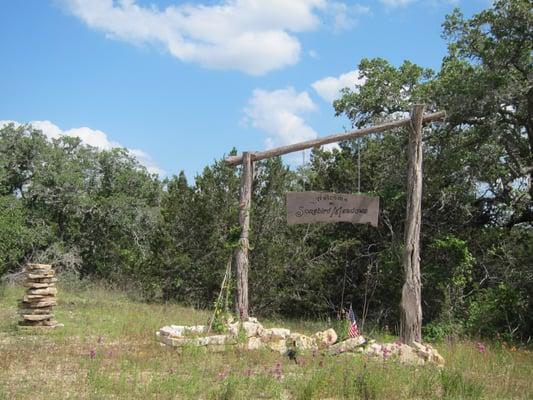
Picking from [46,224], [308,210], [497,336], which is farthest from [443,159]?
[46,224]

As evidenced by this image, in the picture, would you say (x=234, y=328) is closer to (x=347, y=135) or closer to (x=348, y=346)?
(x=348, y=346)

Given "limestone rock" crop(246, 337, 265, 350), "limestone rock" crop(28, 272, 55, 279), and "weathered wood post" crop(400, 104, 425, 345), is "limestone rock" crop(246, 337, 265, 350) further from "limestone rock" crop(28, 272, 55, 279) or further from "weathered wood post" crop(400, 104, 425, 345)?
"limestone rock" crop(28, 272, 55, 279)

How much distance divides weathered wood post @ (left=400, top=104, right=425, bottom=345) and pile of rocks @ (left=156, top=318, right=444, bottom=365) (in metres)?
0.50

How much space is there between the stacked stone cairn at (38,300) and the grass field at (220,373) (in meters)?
0.50

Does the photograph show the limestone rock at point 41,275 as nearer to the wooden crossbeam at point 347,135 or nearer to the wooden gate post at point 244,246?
the wooden gate post at point 244,246

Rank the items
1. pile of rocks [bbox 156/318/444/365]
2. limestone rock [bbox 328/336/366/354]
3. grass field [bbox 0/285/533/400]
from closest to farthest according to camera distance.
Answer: grass field [bbox 0/285/533/400]
pile of rocks [bbox 156/318/444/365]
limestone rock [bbox 328/336/366/354]

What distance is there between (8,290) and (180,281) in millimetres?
4740

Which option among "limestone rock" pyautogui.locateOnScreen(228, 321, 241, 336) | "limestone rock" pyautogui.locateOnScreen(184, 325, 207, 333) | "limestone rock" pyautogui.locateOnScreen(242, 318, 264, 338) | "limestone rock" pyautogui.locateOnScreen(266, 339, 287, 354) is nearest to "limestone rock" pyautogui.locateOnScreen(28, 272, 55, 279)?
"limestone rock" pyautogui.locateOnScreen(184, 325, 207, 333)

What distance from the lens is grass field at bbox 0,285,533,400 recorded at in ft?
19.2

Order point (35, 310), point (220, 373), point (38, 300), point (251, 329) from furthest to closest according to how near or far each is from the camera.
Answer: point (38, 300), point (35, 310), point (251, 329), point (220, 373)

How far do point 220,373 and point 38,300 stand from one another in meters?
5.33

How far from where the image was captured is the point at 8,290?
51.9 feet

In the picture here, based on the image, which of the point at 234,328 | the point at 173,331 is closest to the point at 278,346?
the point at 234,328

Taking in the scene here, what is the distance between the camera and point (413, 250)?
355 inches
